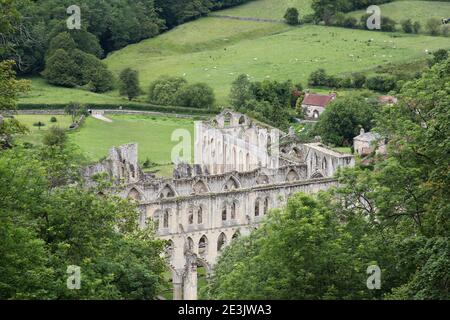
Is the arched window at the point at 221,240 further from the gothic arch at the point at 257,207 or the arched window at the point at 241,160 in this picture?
the arched window at the point at 241,160

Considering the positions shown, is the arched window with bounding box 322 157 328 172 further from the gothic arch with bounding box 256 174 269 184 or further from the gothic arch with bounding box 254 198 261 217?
the gothic arch with bounding box 254 198 261 217

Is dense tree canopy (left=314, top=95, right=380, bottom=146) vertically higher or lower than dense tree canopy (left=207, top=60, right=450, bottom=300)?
lower

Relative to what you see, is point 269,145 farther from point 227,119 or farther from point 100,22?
point 100,22

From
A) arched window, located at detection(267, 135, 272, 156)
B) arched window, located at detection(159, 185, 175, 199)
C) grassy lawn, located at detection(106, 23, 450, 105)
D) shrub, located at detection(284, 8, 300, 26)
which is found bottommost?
arched window, located at detection(159, 185, 175, 199)

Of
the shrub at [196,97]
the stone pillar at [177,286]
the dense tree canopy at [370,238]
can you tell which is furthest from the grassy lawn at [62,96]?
the dense tree canopy at [370,238]

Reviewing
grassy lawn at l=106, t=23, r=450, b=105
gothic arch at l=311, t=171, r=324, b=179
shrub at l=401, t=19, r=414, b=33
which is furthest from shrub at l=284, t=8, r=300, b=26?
gothic arch at l=311, t=171, r=324, b=179

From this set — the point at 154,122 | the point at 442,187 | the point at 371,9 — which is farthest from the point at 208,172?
the point at 371,9

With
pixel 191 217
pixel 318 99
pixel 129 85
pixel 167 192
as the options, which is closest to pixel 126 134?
pixel 129 85

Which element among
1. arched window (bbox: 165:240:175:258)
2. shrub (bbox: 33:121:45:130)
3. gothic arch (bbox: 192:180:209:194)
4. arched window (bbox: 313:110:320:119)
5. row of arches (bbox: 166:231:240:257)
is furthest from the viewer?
arched window (bbox: 313:110:320:119)
